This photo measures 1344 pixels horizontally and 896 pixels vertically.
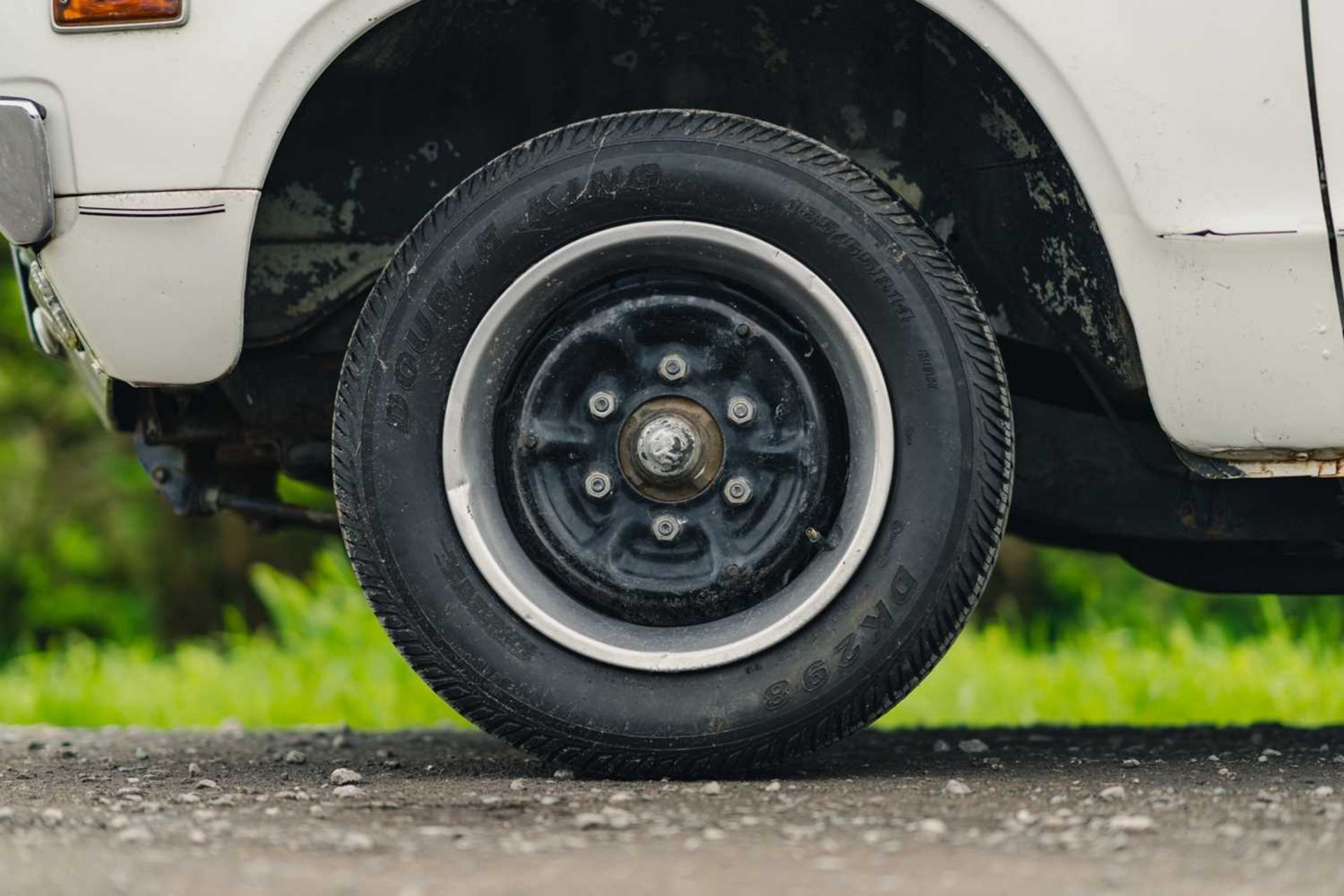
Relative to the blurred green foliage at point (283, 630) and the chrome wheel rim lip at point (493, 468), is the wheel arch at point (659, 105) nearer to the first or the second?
the chrome wheel rim lip at point (493, 468)

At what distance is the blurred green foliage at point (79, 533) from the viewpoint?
900 centimetres

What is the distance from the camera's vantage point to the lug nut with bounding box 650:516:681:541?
2.68 m

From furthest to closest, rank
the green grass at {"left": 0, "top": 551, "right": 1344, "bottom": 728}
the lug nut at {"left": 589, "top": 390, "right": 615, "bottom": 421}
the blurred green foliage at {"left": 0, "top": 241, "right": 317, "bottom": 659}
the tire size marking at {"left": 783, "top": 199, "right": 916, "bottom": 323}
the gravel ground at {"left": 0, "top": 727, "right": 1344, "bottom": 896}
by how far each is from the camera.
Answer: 1. the blurred green foliage at {"left": 0, "top": 241, "right": 317, "bottom": 659}
2. the green grass at {"left": 0, "top": 551, "right": 1344, "bottom": 728}
3. the lug nut at {"left": 589, "top": 390, "right": 615, "bottom": 421}
4. the tire size marking at {"left": 783, "top": 199, "right": 916, "bottom": 323}
5. the gravel ground at {"left": 0, "top": 727, "right": 1344, "bottom": 896}

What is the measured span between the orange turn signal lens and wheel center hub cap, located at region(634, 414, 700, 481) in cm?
102

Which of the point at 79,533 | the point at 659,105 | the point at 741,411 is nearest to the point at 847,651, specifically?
the point at 741,411

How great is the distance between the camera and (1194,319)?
2533 mm

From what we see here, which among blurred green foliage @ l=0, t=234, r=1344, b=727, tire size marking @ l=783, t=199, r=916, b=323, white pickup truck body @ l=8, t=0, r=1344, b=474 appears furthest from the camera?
blurred green foliage @ l=0, t=234, r=1344, b=727

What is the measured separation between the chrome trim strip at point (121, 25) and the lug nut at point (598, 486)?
3.25ft

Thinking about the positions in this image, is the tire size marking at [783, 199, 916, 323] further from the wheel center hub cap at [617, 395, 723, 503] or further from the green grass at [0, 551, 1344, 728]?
the green grass at [0, 551, 1344, 728]

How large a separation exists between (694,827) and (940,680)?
3.85 m

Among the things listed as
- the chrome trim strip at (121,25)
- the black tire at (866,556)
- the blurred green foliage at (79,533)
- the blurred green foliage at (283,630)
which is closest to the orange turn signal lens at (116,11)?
the chrome trim strip at (121,25)

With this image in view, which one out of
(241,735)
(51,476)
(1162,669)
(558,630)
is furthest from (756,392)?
(51,476)

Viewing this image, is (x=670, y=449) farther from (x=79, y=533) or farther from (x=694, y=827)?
(x=79, y=533)

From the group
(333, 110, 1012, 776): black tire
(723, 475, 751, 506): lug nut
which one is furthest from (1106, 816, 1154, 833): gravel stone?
(723, 475, 751, 506): lug nut
